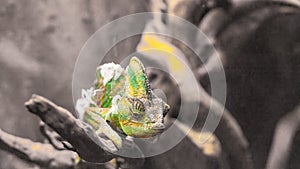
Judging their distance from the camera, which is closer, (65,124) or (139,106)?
(139,106)

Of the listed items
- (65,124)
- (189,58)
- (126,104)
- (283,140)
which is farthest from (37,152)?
(283,140)

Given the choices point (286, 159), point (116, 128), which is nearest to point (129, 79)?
point (116, 128)

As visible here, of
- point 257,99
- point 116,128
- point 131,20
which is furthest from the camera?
point 257,99

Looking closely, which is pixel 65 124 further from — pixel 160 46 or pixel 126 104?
pixel 160 46

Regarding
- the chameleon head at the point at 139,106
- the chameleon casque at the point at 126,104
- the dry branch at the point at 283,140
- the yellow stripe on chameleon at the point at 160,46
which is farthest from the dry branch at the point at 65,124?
the dry branch at the point at 283,140

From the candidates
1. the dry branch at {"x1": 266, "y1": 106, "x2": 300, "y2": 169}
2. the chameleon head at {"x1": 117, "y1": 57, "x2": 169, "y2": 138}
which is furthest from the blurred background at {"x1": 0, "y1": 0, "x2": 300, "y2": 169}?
the chameleon head at {"x1": 117, "y1": 57, "x2": 169, "y2": 138}

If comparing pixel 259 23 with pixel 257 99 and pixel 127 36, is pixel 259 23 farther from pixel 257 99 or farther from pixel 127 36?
pixel 127 36

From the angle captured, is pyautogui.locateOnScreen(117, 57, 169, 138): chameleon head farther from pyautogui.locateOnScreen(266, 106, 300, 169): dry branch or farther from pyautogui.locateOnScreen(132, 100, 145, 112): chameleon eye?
pyautogui.locateOnScreen(266, 106, 300, 169): dry branch
